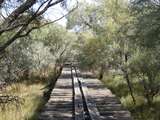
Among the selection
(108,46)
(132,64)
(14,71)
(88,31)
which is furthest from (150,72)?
(88,31)

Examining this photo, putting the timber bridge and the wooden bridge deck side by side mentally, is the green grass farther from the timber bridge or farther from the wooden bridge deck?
the wooden bridge deck

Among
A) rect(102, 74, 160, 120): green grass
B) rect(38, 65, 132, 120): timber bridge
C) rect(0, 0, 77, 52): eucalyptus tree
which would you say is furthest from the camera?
rect(102, 74, 160, 120): green grass

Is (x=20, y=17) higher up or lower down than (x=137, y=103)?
higher up

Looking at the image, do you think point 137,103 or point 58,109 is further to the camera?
point 137,103

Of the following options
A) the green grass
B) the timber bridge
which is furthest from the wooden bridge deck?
the green grass

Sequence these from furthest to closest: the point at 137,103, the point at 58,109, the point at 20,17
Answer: the point at 137,103 < the point at 58,109 < the point at 20,17

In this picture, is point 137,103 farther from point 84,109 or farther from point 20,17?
point 20,17

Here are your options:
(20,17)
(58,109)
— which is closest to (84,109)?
(58,109)

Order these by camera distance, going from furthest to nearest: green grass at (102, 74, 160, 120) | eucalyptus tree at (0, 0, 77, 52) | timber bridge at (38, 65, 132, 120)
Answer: green grass at (102, 74, 160, 120)
timber bridge at (38, 65, 132, 120)
eucalyptus tree at (0, 0, 77, 52)

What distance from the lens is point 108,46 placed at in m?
26.3

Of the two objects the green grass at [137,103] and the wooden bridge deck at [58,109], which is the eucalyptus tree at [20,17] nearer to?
the wooden bridge deck at [58,109]

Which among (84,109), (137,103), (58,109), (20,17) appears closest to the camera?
(20,17)

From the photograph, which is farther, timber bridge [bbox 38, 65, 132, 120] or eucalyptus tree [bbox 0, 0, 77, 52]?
timber bridge [bbox 38, 65, 132, 120]

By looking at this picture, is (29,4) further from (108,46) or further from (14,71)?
(108,46)
